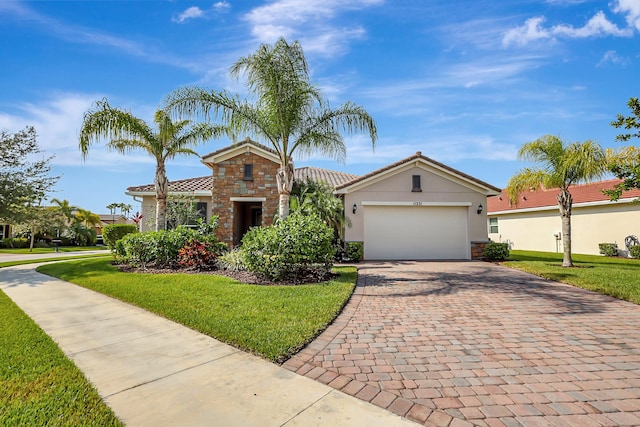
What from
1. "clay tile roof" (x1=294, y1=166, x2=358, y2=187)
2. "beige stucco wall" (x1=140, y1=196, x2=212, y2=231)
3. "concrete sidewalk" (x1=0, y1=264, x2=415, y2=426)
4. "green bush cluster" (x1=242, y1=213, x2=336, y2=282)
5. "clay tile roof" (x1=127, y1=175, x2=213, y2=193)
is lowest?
"concrete sidewalk" (x1=0, y1=264, x2=415, y2=426)

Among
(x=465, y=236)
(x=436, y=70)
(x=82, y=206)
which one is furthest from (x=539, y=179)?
(x=82, y=206)

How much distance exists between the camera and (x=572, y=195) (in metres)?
21.0

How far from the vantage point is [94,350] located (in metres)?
4.20

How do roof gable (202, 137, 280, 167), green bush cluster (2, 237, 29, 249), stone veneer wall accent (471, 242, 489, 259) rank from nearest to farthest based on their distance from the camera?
stone veneer wall accent (471, 242, 489, 259)
roof gable (202, 137, 280, 167)
green bush cluster (2, 237, 29, 249)

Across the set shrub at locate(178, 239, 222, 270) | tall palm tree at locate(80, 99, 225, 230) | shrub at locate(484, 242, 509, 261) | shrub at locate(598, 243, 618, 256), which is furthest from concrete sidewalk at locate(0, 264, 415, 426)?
shrub at locate(598, 243, 618, 256)

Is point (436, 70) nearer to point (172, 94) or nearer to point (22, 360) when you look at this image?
point (172, 94)

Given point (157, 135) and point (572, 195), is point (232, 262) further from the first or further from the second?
point (572, 195)

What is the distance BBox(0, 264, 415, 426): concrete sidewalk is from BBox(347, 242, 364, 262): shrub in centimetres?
1022

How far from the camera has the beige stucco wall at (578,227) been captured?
1814cm

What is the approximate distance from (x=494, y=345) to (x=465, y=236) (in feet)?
41.1

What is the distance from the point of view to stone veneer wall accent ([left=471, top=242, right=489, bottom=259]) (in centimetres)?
1557

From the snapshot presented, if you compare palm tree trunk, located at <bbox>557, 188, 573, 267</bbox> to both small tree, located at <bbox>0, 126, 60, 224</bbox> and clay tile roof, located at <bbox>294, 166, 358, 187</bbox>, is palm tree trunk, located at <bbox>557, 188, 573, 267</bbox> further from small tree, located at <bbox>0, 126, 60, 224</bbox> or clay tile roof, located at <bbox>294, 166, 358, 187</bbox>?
small tree, located at <bbox>0, 126, 60, 224</bbox>

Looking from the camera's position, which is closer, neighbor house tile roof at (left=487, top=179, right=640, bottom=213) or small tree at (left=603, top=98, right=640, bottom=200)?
small tree at (left=603, top=98, right=640, bottom=200)

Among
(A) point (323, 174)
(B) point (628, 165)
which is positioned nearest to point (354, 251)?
(A) point (323, 174)
